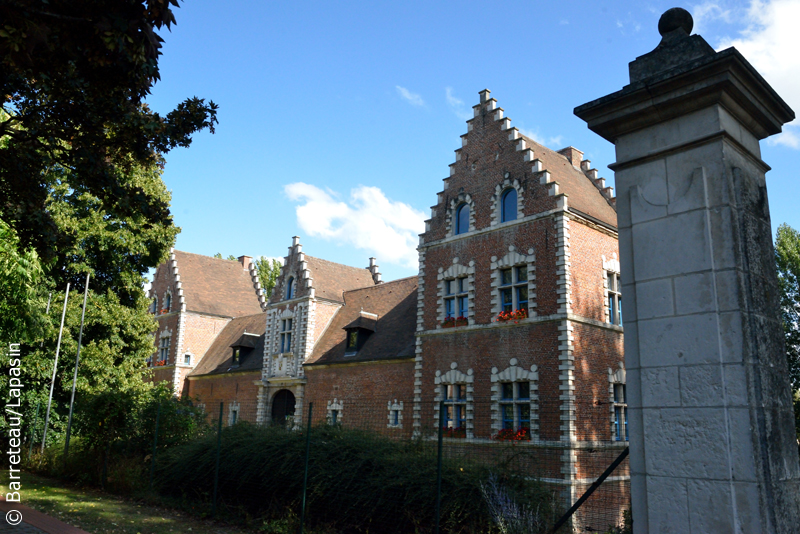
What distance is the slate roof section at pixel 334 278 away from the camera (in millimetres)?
32656

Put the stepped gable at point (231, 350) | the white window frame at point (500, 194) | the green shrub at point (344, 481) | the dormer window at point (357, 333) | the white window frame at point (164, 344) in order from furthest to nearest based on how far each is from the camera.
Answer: the white window frame at point (164, 344) → the stepped gable at point (231, 350) → the dormer window at point (357, 333) → the white window frame at point (500, 194) → the green shrub at point (344, 481)

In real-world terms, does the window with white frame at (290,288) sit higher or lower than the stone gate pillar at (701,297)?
higher

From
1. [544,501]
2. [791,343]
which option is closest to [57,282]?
[544,501]

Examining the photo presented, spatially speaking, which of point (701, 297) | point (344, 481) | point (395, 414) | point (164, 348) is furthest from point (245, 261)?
point (701, 297)

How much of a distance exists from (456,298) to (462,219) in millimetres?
3173

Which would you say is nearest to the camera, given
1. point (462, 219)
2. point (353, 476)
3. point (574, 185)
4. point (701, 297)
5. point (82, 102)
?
point (701, 297)

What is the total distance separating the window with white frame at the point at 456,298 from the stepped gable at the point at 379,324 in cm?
278

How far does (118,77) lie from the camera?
280 inches

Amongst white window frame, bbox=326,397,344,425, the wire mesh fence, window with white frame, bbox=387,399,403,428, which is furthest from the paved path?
white window frame, bbox=326,397,344,425

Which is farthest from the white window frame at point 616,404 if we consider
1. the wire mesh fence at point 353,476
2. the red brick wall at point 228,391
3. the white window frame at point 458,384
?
the red brick wall at point 228,391

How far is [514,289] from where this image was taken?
20688mm

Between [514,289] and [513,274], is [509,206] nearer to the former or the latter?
[513,274]

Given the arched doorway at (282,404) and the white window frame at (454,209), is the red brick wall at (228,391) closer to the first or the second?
the arched doorway at (282,404)

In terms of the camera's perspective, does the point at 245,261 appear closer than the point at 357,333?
No
